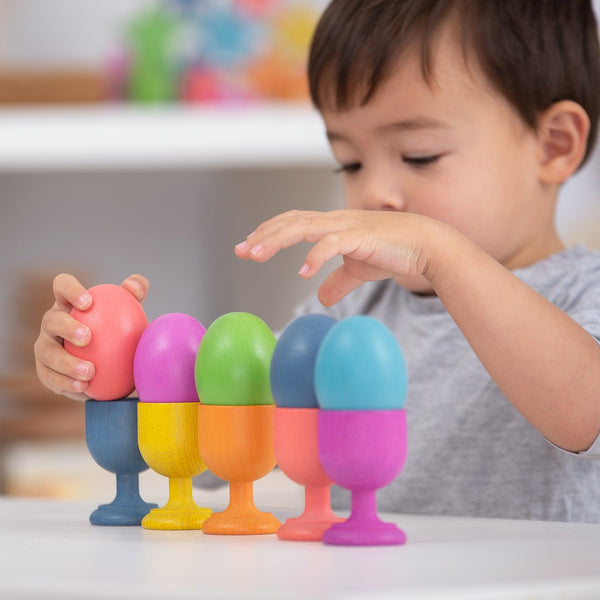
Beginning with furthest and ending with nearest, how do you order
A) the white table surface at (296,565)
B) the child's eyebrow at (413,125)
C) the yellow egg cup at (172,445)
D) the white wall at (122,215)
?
the white wall at (122,215), the child's eyebrow at (413,125), the yellow egg cup at (172,445), the white table surface at (296,565)

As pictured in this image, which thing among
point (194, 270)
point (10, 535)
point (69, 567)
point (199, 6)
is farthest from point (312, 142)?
point (69, 567)

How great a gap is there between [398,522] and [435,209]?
1.22 feet

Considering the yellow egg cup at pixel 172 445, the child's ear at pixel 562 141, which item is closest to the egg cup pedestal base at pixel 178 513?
the yellow egg cup at pixel 172 445

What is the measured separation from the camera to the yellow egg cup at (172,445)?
65 cm

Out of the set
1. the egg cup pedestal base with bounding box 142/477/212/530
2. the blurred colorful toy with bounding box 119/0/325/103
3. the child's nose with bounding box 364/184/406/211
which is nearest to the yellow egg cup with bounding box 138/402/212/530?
the egg cup pedestal base with bounding box 142/477/212/530

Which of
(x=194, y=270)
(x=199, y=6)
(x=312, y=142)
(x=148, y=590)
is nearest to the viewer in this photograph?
(x=148, y=590)

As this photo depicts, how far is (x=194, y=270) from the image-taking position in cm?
232

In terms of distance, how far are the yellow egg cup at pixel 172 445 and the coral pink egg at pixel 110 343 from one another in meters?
0.03

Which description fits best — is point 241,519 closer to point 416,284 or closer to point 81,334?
point 81,334

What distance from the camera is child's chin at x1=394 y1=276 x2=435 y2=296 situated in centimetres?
109

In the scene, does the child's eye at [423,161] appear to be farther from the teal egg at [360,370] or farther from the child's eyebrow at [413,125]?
the teal egg at [360,370]

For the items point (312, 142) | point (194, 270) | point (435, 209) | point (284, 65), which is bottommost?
point (435, 209)

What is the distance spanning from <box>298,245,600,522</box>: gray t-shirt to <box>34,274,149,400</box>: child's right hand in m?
0.40

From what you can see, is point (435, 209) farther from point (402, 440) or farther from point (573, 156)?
point (402, 440)
